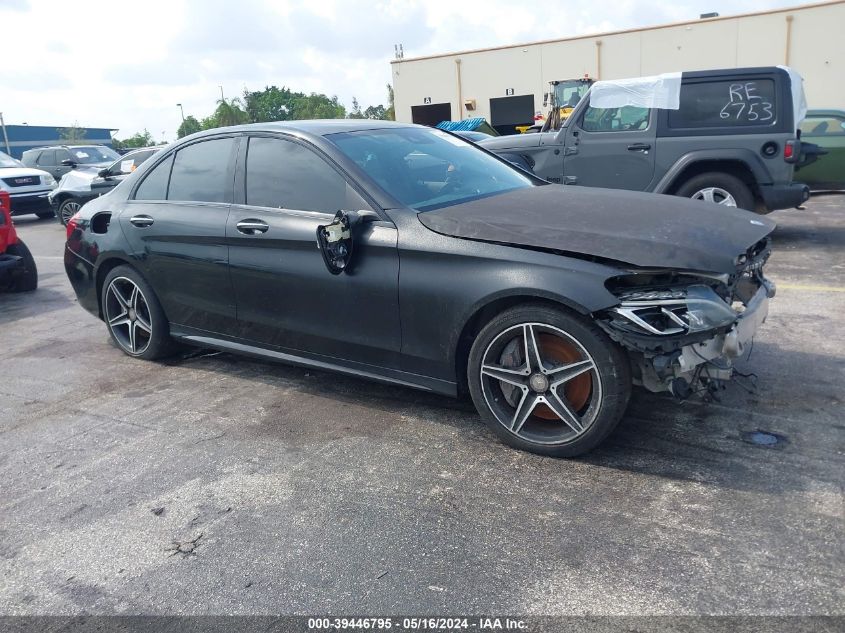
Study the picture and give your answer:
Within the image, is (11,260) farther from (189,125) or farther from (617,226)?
(189,125)

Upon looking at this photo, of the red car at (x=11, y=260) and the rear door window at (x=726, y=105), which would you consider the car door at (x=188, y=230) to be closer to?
the red car at (x=11, y=260)

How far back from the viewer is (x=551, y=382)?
3.51 metres

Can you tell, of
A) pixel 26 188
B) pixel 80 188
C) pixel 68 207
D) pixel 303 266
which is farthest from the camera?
pixel 26 188

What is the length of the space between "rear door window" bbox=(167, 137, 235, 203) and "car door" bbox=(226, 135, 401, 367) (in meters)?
0.18

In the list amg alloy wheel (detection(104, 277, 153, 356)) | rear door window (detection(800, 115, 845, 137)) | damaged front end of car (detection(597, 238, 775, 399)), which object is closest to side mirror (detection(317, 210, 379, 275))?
damaged front end of car (detection(597, 238, 775, 399))

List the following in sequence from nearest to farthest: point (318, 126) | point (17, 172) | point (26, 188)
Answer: point (318, 126) → point (26, 188) → point (17, 172)

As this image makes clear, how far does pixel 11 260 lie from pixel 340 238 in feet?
19.3

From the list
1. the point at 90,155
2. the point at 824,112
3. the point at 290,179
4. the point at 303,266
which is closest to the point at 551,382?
the point at 303,266

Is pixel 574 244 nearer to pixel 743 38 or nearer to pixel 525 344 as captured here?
pixel 525 344

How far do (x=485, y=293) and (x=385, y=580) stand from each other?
1466 mm

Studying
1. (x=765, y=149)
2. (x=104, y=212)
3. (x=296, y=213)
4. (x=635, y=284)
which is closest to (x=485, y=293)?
(x=635, y=284)

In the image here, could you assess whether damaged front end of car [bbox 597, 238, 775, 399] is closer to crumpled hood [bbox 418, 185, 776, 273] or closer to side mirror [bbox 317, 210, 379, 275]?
crumpled hood [bbox 418, 185, 776, 273]

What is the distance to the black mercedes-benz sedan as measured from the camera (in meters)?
3.34

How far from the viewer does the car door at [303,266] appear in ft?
13.2
